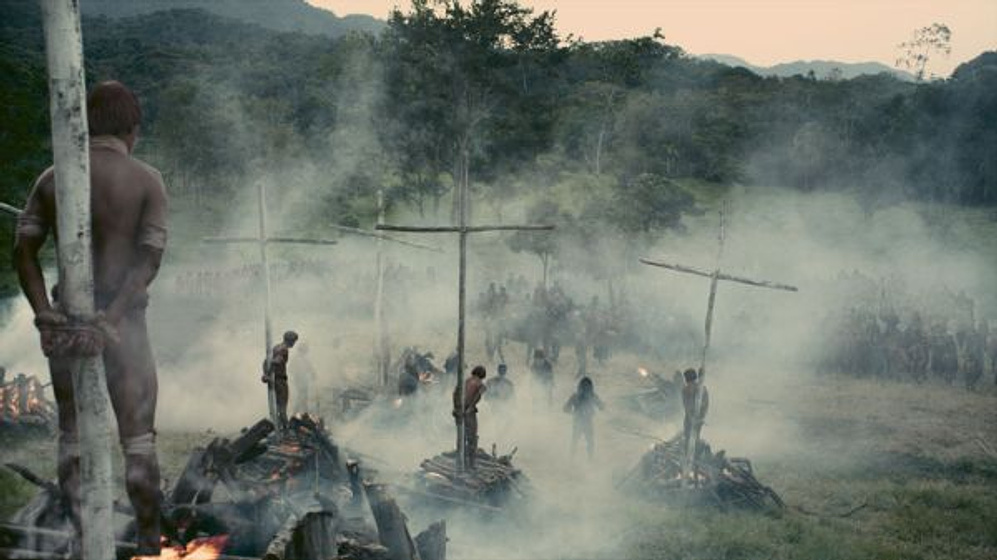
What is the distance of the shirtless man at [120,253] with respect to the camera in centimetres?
382

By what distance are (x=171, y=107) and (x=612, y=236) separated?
42.0 m

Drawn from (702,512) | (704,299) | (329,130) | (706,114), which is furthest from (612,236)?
(706,114)

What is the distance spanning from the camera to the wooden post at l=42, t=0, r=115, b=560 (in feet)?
10.2

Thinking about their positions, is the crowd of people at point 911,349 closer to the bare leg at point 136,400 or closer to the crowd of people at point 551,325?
the crowd of people at point 551,325

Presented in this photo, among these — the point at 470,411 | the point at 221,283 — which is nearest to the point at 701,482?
the point at 470,411

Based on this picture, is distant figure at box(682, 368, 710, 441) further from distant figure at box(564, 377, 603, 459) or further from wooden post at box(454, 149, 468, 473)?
wooden post at box(454, 149, 468, 473)

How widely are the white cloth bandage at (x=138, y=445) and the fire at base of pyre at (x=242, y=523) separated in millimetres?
1285

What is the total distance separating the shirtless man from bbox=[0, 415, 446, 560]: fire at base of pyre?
59.5 inches

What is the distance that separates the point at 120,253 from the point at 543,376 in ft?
57.9

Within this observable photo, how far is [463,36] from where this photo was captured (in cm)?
4188

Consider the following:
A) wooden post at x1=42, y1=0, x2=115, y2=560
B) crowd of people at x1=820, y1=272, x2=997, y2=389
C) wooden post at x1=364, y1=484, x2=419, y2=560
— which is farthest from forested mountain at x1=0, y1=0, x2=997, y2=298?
wooden post at x1=42, y1=0, x2=115, y2=560

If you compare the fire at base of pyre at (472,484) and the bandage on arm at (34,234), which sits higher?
the bandage on arm at (34,234)

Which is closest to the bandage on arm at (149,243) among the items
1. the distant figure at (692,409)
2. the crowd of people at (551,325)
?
the distant figure at (692,409)

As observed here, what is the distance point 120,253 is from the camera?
13.1 ft
